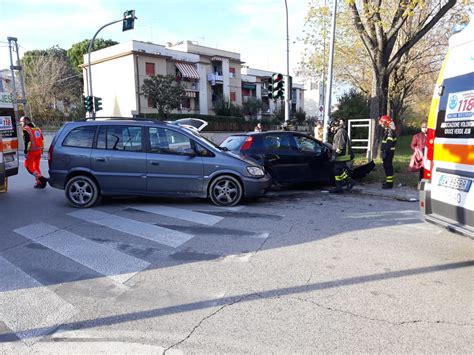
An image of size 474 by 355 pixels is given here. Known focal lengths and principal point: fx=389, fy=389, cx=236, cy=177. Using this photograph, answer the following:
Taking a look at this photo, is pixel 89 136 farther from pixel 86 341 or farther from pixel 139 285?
pixel 86 341

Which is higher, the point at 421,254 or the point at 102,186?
the point at 102,186

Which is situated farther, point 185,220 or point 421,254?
point 185,220

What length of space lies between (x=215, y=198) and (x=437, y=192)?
4.23m

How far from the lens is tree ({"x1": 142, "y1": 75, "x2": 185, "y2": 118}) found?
37375 millimetres

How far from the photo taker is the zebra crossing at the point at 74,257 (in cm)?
341

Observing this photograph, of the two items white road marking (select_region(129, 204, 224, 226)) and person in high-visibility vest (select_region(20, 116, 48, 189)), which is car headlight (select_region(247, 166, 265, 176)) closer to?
white road marking (select_region(129, 204, 224, 226))

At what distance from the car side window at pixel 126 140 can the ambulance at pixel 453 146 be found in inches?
205

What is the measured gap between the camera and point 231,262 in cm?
470

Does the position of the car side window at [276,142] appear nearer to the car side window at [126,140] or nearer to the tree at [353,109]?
the car side window at [126,140]

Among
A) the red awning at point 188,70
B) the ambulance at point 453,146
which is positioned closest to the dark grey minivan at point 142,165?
the ambulance at point 453,146

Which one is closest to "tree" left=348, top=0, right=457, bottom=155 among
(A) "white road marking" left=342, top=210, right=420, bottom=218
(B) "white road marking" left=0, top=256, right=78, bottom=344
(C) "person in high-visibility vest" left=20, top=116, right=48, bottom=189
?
(A) "white road marking" left=342, top=210, right=420, bottom=218

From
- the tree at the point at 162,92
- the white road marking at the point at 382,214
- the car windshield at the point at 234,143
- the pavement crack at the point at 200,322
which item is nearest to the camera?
the pavement crack at the point at 200,322

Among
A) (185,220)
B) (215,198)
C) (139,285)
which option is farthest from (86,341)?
(215,198)

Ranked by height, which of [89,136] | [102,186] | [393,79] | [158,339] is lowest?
[158,339]
